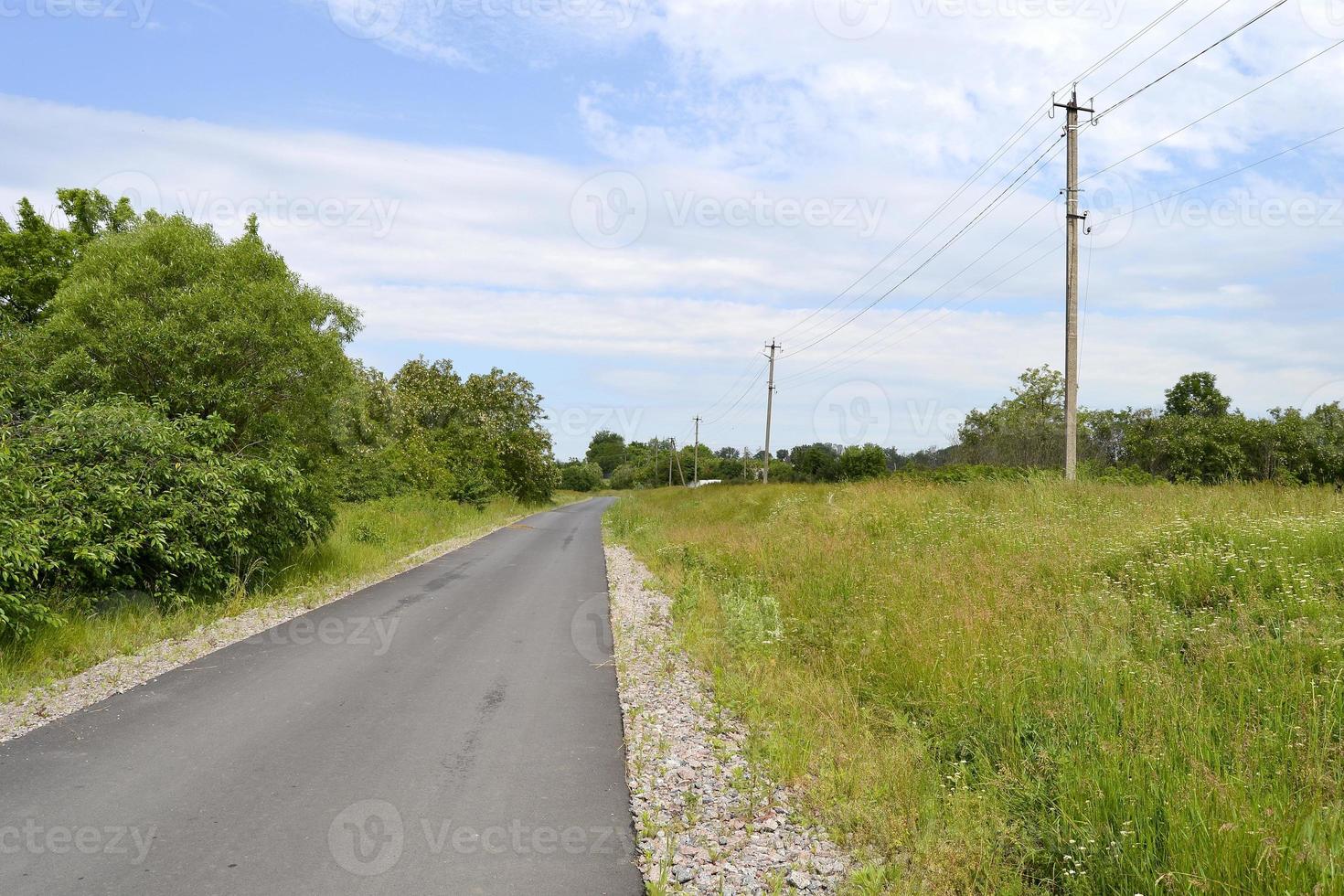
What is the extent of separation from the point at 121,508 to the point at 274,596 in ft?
11.4

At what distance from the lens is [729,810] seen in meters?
4.77

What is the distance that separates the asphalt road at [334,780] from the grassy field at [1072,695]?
5.38 ft

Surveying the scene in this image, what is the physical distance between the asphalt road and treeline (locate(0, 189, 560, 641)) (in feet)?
6.90

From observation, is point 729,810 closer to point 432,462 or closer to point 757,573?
point 757,573

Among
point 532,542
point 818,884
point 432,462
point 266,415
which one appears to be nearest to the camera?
point 818,884

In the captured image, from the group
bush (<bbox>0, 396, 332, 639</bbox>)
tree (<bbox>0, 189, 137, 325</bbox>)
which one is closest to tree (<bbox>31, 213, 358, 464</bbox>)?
bush (<bbox>0, 396, 332, 639</bbox>)

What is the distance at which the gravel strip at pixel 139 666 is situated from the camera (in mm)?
6250

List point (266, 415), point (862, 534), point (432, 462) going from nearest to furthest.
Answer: point (266, 415) < point (862, 534) < point (432, 462)

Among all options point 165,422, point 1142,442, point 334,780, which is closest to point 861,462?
point 1142,442

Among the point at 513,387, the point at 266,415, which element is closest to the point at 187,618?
the point at 266,415

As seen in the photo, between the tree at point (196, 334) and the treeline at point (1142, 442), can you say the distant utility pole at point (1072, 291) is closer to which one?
the treeline at point (1142, 442)

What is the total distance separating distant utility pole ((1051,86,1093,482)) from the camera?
55.1ft

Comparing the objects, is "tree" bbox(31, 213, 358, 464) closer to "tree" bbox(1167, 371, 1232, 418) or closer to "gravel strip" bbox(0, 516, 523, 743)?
"gravel strip" bbox(0, 516, 523, 743)

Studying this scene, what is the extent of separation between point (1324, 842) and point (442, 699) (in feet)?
20.8
